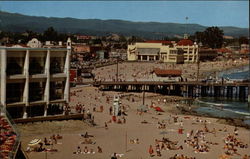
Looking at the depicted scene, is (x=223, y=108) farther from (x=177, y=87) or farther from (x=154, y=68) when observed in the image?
(x=154, y=68)

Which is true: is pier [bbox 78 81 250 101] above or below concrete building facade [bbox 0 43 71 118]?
below

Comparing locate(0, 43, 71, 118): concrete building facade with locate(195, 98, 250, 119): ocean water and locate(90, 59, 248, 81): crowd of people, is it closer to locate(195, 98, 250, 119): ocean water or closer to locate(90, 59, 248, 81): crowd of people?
locate(195, 98, 250, 119): ocean water

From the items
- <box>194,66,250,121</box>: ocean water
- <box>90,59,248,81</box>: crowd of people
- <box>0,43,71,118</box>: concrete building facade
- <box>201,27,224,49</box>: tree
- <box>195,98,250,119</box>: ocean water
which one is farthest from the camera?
<box>201,27,224,49</box>: tree

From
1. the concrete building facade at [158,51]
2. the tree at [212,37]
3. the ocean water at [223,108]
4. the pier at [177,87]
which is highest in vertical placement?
the tree at [212,37]

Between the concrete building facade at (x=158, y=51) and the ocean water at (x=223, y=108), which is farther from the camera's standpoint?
the concrete building facade at (x=158, y=51)

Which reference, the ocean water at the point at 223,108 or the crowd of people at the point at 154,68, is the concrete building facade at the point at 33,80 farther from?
the crowd of people at the point at 154,68

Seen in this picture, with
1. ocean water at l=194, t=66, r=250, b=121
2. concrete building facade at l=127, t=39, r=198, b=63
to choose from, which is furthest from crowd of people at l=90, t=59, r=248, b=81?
ocean water at l=194, t=66, r=250, b=121

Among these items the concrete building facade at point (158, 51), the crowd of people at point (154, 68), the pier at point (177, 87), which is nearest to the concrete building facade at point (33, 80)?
the pier at point (177, 87)
